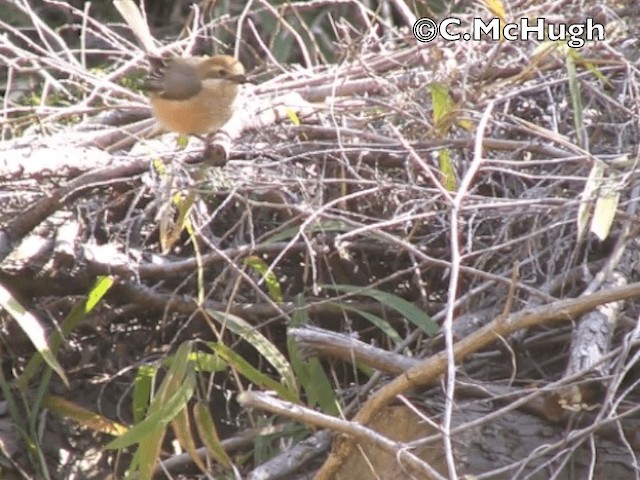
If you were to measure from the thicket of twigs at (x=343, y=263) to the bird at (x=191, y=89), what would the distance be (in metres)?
0.08

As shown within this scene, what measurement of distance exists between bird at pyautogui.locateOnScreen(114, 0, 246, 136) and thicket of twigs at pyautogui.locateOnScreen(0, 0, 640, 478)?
0.08m

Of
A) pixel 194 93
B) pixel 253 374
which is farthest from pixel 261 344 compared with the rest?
pixel 194 93

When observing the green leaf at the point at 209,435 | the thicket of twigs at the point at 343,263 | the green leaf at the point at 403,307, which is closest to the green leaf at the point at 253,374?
the thicket of twigs at the point at 343,263

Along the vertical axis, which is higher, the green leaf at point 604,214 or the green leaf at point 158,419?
the green leaf at point 604,214

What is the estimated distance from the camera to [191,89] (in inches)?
124

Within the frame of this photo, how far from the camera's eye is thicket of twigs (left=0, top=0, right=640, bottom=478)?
2.49m

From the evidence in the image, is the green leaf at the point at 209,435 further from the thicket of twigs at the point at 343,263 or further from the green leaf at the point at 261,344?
the green leaf at the point at 261,344

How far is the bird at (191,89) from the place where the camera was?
3.08 metres

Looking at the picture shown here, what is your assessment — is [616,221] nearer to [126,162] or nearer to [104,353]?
[126,162]

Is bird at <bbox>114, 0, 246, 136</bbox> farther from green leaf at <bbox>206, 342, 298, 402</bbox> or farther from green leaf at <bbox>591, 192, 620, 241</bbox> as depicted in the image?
green leaf at <bbox>591, 192, 620, 241</bbox>

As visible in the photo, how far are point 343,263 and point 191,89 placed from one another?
0.62 m

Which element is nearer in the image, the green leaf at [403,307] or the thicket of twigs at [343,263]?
the thicket of twigs at [343,263]

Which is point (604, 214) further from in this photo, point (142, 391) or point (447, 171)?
point (142, 391)

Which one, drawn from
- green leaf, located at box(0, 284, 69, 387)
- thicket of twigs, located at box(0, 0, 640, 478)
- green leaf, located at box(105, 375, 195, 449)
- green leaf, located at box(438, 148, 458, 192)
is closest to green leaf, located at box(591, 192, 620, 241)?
thicket of twigs, located at box(0, 0, 640, 478)
